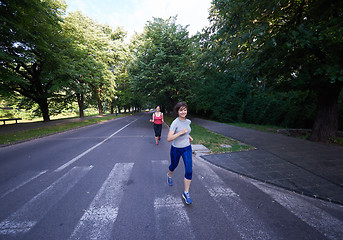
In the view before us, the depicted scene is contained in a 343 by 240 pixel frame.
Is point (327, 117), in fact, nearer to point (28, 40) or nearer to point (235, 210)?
point (235, 210)

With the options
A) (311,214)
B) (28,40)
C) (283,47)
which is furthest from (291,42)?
(28,40)

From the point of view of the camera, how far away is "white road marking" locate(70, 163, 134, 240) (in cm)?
203

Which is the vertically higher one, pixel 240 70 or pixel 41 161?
pixel 240 70

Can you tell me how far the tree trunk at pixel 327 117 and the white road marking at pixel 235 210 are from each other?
728 centimetres

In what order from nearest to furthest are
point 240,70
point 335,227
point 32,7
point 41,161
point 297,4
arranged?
point 335,227, point 41,161, point 297,4, point 240,70, point 32,7

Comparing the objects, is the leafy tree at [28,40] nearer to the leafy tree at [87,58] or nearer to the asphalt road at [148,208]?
the leafy tree at [87,58]

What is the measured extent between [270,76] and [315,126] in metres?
3.67

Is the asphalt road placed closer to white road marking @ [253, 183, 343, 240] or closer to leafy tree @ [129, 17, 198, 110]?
white road marking @ [253, 183, 343, 240]

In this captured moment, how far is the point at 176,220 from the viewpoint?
89.7 inches

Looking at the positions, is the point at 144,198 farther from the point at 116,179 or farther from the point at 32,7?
the point at 32,7

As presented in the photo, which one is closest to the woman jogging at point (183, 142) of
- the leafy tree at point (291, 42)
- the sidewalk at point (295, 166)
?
the sidewalk at point (295, 166)

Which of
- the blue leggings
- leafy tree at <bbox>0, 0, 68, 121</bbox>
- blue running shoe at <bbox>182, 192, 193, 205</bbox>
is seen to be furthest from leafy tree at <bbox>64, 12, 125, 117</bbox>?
blue running shoe at <bbox>182, 192, 193, 205</bbox>

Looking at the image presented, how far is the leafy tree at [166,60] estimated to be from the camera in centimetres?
1295

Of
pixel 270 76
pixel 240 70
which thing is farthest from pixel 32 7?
pixel 270 76
